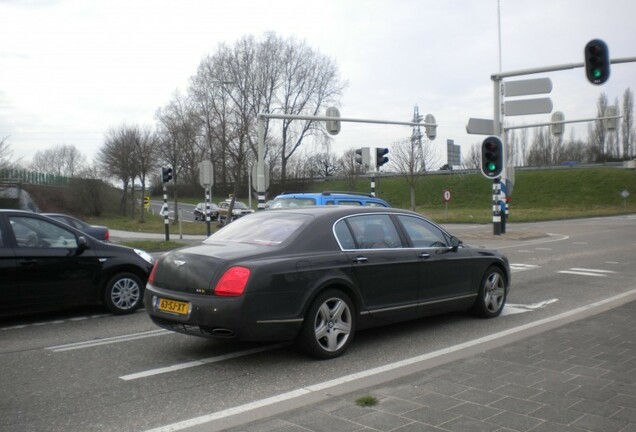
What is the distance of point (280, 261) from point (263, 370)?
40.6 inches

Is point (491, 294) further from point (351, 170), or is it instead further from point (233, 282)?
point (351, 170)

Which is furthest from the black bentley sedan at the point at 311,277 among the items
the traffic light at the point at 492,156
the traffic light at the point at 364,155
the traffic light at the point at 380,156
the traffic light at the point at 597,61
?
the traffic light at the point at 380,156

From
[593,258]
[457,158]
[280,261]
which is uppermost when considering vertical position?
[457,158]

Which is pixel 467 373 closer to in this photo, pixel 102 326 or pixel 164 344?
pixel 164 344

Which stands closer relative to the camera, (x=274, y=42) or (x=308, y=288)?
(x=308, y=288)

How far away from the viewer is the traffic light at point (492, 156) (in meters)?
20.2

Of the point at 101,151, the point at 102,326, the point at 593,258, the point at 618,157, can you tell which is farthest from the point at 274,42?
the point at 618,157

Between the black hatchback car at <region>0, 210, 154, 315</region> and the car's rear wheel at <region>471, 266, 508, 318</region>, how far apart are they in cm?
476

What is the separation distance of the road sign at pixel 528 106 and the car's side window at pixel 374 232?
57.0 ft

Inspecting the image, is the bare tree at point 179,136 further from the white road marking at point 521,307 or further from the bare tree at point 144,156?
the white road marking at point 521,307

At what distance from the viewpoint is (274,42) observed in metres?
55.3

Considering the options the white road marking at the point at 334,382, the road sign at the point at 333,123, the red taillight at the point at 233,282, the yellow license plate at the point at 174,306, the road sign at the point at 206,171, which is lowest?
the white road marking at the point at 334,382

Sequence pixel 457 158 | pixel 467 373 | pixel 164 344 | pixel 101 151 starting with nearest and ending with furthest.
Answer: pixel 467 373
pixel 164 344
pixel 457 158
pixel 101 151

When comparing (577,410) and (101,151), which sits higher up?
(101,151)
